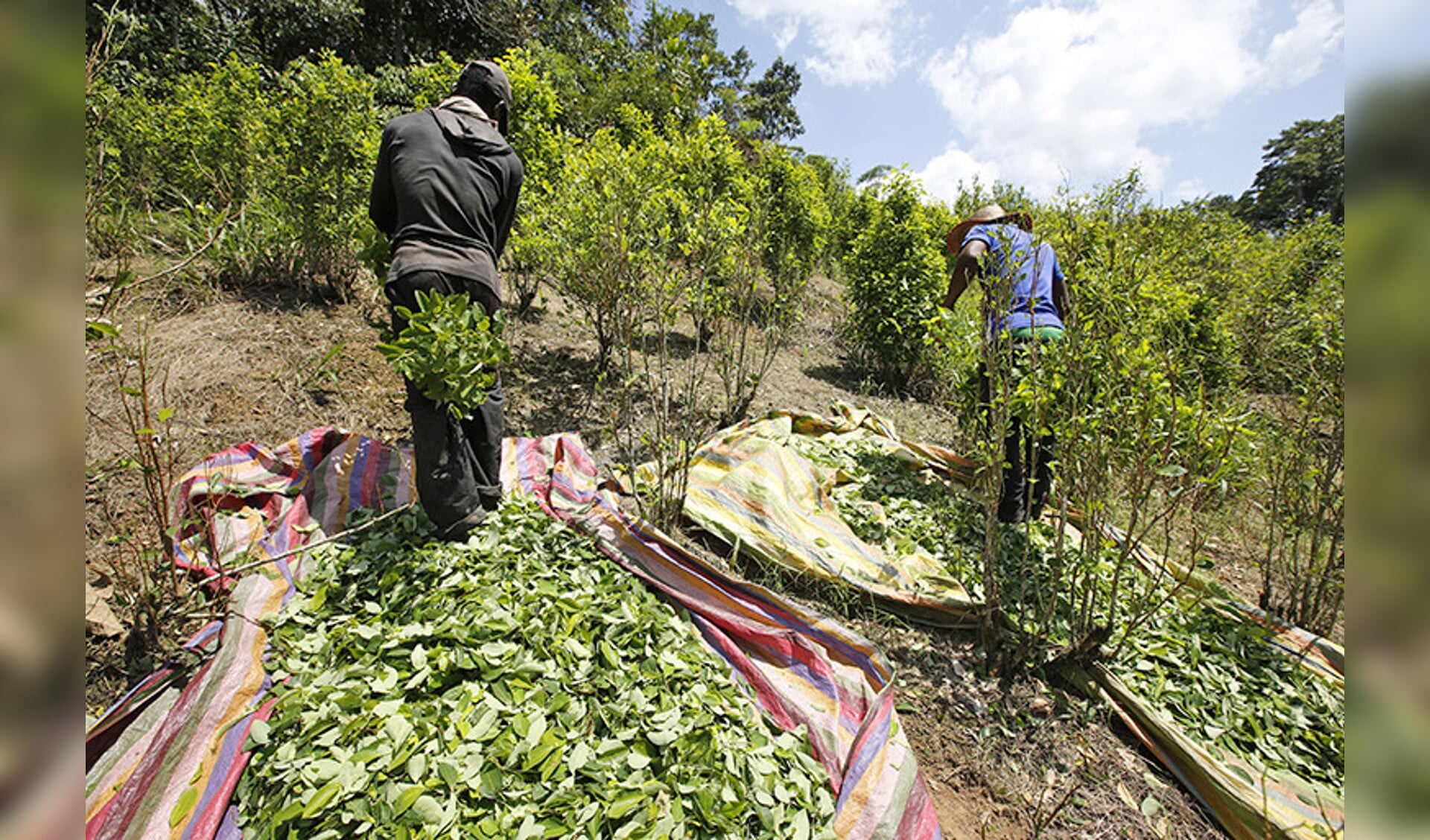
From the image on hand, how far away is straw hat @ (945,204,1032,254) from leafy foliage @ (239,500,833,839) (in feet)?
9.34

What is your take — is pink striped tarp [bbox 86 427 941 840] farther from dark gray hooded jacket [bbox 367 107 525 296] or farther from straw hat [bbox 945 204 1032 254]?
straw hat [bbox 945 204 1032 254]

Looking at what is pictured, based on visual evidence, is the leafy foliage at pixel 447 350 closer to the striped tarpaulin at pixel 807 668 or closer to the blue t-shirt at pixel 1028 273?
the striped tarpaulin at pixel 807 668

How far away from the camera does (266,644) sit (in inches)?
77.4

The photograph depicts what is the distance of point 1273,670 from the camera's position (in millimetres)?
2391

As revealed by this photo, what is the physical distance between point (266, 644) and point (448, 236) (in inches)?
66.6

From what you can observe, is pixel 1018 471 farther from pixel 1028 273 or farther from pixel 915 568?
pixel 1028 273

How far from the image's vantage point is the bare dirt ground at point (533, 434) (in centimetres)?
195

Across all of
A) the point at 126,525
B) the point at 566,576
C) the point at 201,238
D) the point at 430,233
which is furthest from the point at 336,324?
the point at 566,576

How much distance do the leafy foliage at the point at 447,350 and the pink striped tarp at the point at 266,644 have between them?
786 mm

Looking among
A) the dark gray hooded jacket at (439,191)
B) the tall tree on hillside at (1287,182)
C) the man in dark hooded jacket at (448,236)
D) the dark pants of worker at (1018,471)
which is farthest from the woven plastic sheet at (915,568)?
the tall tree on hillside at (1287,182)

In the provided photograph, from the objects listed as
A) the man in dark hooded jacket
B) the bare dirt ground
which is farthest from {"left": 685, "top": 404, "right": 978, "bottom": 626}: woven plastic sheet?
the man in dark hooded jacket

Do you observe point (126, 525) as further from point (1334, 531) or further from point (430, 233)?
point (1334, 531)

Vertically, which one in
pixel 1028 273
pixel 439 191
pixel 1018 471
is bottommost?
pixel 1018 471

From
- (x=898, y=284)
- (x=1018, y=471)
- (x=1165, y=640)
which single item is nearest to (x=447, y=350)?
(x=1018, y=471)
